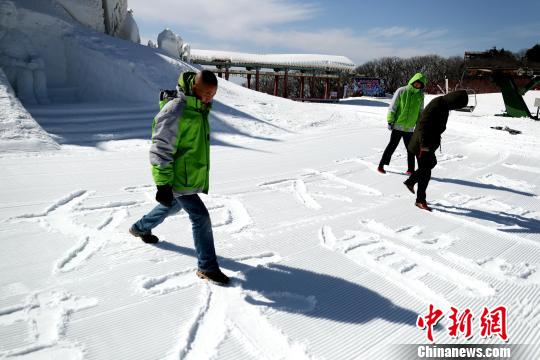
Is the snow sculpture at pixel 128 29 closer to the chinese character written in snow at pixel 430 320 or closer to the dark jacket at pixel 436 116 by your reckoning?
the dark jacket at pixel 436 116

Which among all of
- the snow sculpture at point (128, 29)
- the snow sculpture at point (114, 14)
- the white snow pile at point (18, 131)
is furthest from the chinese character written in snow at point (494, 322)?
the snow sculpture at point (128, 29)

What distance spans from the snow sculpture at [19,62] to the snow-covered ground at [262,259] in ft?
6.55

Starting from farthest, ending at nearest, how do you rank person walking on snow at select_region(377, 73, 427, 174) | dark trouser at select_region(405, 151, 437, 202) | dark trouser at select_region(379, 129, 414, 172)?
dark trouser at select_region(379, 129, 414, 172) < person walking on snow at select_region(377, 73, 427, 174) < dark trouser at select_region(405, 151, 437, 202)

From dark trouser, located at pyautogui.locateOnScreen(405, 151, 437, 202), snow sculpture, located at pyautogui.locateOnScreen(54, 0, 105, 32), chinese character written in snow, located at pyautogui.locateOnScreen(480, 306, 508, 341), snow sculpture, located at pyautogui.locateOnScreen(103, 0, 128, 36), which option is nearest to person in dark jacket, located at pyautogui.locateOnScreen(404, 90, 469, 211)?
dark trouser, located at pyautogui.locateOnScreen(405, 151, 437, 202)

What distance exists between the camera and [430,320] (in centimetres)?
238

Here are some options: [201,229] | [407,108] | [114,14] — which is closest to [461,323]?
[201,229]

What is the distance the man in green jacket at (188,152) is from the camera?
2352 millimetres

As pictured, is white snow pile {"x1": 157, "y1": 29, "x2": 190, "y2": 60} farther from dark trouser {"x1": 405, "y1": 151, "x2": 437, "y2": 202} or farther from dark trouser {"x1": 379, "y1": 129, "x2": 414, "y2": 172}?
dark trouser {"x1": 405, "y1": 151, "x2": 437, "y2": 202}

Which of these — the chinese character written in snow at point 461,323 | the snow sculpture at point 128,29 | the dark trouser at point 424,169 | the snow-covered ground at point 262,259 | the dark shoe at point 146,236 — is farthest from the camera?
the snow sculpture at point 128,29

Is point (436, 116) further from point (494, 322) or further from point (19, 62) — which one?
point (19, 62)

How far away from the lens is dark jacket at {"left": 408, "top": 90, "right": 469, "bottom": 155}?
4246 millimetres

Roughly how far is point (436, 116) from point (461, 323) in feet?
8.79

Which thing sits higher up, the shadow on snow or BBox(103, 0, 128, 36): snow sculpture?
BBox(103, 0, 128, 36): snow sculpture

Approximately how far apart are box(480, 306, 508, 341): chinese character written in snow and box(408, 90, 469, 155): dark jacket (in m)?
2.26
